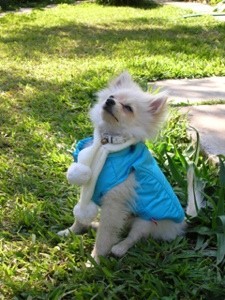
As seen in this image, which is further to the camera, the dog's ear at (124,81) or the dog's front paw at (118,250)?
the dog's ear at (124,81)

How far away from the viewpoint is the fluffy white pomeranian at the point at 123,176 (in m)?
2.36

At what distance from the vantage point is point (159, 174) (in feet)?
8.12

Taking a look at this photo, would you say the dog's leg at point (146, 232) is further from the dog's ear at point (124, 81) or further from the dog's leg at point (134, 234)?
the dog's ear at point (124, 81)

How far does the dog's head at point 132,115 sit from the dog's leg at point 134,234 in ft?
1.47

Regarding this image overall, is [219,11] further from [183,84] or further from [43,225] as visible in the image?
[43,225]

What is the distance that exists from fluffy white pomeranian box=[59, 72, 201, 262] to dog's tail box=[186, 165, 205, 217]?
8.7 inches

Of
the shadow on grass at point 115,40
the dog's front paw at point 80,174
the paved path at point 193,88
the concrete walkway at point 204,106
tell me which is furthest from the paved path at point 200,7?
the dog's front paw at point 80,174

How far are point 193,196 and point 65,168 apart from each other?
3.71 feet

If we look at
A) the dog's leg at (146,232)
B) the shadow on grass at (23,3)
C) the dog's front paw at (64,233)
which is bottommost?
the shadow on grass at (23,3)

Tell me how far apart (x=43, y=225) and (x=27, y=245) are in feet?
0.72

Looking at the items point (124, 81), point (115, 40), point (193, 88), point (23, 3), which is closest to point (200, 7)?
point (23, 3)

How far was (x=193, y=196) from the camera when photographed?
2.70m

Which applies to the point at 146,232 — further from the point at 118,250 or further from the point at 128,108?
the point at 128,108

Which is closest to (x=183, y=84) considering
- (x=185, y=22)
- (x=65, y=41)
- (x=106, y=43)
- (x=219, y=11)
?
(x=106, y=43)
